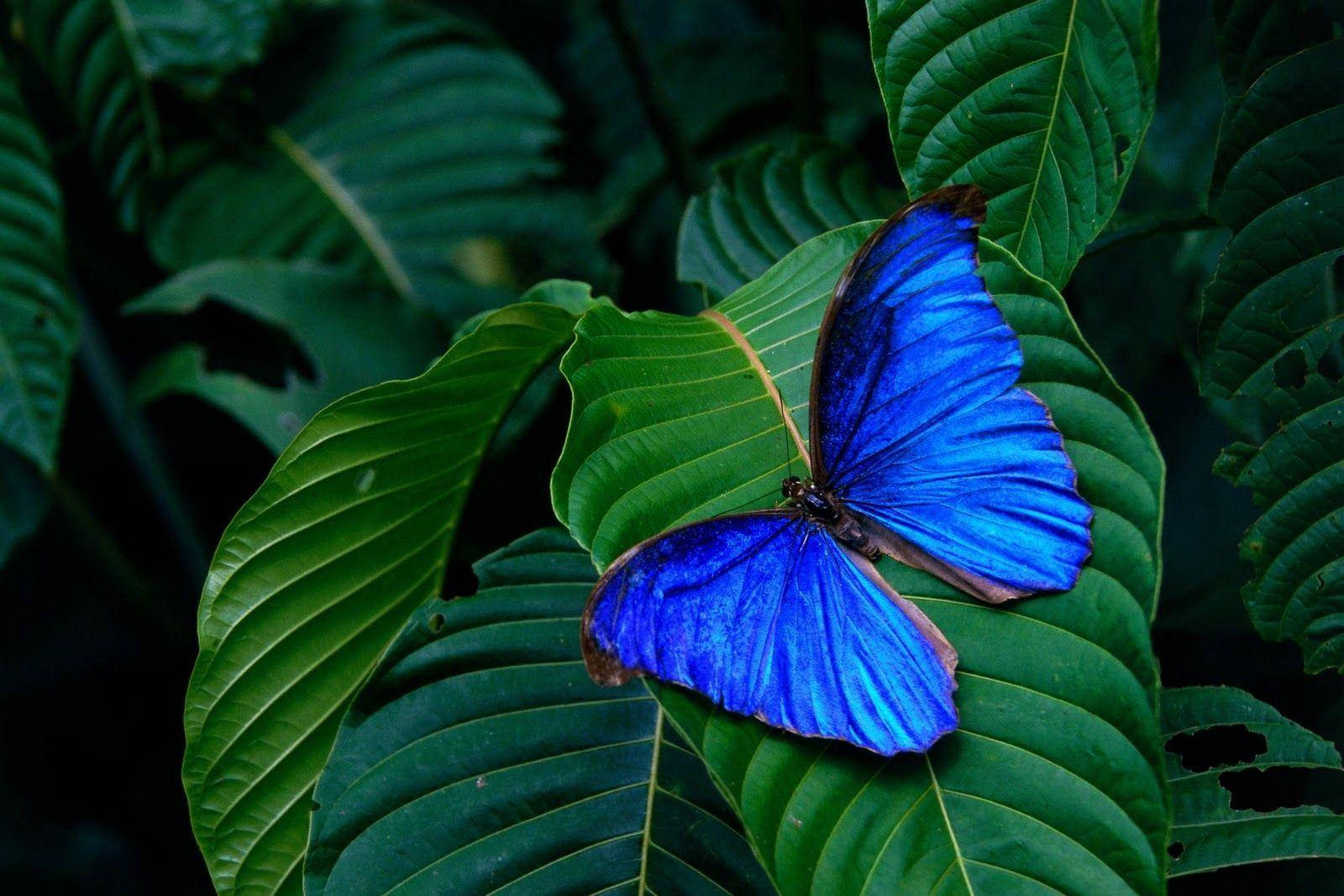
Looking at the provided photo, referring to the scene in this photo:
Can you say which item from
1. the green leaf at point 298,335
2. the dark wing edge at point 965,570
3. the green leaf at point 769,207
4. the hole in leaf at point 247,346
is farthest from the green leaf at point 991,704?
the hole in leaf at point 247,346

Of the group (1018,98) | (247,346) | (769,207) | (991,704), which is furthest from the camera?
(247,346)

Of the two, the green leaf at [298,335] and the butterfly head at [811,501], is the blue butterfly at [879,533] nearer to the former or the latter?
the butterfly head at [811,501]

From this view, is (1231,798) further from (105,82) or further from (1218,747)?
(105,82)

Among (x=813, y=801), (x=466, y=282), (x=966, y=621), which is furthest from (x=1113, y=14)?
(x=466, y=282)

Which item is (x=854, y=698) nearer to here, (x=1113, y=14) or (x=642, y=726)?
(x=642, y=726)

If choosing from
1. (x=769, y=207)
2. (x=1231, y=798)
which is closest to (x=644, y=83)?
(x=769, y=207)
